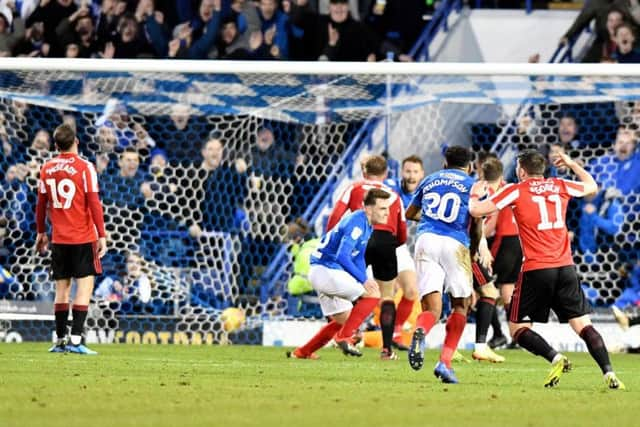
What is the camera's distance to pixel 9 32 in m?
19.6

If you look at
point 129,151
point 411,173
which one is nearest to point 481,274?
point 411,173

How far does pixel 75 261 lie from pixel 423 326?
3959 millimetres

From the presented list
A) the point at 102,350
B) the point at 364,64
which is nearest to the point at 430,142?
the point at 364,64

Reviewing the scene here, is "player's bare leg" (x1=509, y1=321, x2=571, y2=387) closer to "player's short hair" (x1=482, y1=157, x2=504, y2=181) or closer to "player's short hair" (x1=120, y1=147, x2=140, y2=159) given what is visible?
"player's short hair" (x1=482, y1=157, x2=504, y2=181)

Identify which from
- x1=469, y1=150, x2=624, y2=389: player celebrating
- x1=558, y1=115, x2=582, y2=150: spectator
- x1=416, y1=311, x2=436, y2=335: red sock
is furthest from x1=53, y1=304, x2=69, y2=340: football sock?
x1=558, y1=115, x2=582, y2=150: spectator

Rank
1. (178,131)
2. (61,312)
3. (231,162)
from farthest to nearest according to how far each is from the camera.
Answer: (178,131) < (231,162) < (61,312)

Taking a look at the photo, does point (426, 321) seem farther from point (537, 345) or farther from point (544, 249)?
point (544, 249)

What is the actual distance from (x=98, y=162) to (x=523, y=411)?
30.1ft

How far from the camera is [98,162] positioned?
1609cm

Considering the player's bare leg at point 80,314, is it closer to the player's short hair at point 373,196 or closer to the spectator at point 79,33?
the player's short hair at point 373,196

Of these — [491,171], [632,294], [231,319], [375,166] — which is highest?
[491,171]

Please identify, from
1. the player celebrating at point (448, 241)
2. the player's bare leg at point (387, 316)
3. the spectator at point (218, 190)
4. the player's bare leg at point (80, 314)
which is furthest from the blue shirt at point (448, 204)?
the spectator at point (218, 190)

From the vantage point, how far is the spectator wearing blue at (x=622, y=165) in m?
16.2

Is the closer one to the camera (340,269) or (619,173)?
(340,269)
